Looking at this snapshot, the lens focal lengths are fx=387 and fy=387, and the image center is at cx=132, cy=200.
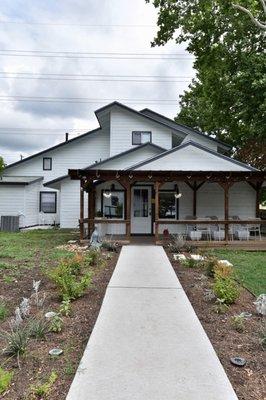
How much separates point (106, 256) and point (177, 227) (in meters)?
6.79

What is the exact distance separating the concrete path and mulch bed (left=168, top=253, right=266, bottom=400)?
0.46ft

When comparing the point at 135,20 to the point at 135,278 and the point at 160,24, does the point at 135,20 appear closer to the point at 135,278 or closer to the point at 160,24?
the point at 160,24

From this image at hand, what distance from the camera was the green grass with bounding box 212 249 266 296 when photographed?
817cm

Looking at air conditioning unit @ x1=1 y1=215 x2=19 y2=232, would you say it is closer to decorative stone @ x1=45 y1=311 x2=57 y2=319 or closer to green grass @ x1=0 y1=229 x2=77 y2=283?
green grass @ x1=0 y1=229 x2=77 y2=283

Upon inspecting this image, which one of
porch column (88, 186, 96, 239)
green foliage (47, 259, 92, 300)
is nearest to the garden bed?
green foliage (47, 259, 92, 300)

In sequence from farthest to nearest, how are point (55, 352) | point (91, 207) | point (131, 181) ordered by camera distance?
point (91, 207), point (131, 181), point (55, 352)

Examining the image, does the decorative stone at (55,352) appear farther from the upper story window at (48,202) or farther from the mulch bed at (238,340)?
the upper story window at (48,202)

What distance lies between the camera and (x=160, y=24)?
52.3 feet

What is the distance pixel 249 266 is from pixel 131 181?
602cm

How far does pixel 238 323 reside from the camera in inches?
209

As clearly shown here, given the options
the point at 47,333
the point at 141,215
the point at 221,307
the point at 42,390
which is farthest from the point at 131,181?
the point at 42,390

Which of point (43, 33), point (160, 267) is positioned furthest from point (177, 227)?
point (43, 33)

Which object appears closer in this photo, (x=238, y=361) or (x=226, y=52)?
(x=238, y=361)

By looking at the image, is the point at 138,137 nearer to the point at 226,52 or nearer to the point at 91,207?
the point at 226,52
